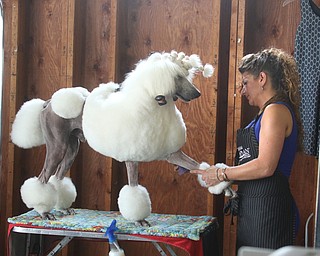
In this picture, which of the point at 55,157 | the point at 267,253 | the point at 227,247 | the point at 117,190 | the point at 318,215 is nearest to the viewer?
the point at 267,253

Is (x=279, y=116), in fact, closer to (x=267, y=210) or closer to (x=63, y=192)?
(x=267, y=210)

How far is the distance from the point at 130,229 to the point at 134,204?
0.10 metres

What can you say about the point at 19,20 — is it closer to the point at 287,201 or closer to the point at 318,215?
the point at 287,201

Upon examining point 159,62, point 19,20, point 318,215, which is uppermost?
point 19,20

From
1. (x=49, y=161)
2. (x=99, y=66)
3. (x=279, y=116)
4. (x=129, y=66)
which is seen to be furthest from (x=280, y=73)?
(x=99, y=66)

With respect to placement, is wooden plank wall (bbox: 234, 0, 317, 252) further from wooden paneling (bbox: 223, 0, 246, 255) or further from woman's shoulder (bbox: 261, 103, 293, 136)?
woman's shoulder (bbox: 261, 103, 293, 136)

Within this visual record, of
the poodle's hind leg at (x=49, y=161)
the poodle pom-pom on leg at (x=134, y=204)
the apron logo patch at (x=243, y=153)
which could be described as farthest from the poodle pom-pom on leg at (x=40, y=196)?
the apron logo patch at (x=243, y=153)

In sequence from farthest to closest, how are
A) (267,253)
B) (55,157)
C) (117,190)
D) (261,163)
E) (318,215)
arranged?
(117,190)
(55,157)
(261,163)
(318,215)
(267,253)

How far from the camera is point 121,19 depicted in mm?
2973

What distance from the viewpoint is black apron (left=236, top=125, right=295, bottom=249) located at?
2039 millimetres

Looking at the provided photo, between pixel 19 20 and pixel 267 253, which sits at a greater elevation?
pixel 19 20

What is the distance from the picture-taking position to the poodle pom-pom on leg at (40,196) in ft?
7.48

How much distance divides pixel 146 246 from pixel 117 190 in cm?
36

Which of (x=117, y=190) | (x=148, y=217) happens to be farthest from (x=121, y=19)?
(x=148, y=217)
